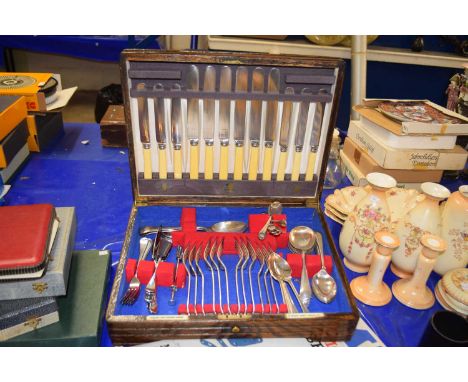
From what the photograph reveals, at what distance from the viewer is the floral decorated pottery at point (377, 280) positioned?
84cm

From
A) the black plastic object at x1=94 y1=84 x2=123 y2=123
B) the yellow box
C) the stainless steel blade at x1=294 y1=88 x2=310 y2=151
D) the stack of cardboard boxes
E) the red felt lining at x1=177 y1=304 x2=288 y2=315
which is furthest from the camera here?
the black plastic object at x1=94 y1=84 x2=123 y2=123

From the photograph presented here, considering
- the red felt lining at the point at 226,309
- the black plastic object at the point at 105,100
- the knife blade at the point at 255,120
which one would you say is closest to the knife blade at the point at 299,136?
the knife blade at the point at 255,120

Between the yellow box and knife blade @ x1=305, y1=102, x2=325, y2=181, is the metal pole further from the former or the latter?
the yellow box

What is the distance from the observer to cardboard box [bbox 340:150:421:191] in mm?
1290

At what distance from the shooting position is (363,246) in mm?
941

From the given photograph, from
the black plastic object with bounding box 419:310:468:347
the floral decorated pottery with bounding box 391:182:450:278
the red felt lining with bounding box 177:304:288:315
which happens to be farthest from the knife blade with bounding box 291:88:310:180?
the black plastic object with bounding box 419:310:468:347

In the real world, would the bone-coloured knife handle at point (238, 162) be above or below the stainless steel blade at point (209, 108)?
below

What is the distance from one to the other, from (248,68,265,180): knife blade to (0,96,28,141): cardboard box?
0.80 meters

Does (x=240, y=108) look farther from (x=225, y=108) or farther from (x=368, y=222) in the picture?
(x=368, y=222)

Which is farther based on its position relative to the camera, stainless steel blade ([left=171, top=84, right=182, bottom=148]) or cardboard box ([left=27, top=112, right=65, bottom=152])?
cardboard box ([left=27, top=112, right=65, bottom=152])

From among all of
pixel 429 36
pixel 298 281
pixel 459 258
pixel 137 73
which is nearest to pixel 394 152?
pixel 459 258

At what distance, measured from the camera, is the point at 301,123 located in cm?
109

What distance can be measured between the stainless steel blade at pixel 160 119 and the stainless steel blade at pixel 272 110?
283mm

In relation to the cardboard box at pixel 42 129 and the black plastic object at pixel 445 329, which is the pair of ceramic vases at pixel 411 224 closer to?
the black plastic object at pixel 445 329
